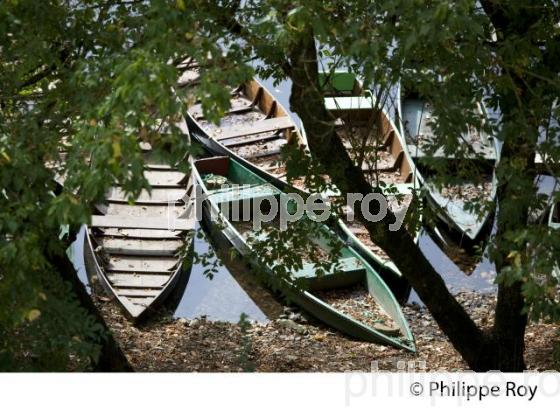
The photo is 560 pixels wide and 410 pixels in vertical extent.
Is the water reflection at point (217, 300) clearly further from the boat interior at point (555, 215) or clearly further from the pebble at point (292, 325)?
the boat interior at point (555, 215)

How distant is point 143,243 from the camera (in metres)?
10.7

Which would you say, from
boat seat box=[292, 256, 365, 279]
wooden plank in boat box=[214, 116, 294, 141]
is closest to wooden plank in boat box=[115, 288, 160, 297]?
boat seat box=[292, 256, 365, 279]

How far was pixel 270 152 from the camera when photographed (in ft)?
40.1

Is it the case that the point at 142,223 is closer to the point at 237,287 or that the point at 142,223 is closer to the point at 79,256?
the point at 79,256

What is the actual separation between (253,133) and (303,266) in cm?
337

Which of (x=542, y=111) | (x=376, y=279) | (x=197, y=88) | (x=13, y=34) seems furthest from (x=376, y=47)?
(x=376, y=279)

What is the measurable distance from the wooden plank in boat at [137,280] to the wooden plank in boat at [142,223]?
0.79 m

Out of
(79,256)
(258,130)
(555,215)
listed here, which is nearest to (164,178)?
(79,256)

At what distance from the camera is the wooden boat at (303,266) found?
8406 millimetres

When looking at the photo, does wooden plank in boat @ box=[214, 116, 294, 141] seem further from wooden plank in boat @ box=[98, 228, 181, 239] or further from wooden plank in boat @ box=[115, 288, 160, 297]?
wooden plank in boat @ box=[115, 288, 160, 297]

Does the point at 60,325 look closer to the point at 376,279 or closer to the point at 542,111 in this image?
the point at 542,111

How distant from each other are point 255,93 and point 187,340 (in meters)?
4.83

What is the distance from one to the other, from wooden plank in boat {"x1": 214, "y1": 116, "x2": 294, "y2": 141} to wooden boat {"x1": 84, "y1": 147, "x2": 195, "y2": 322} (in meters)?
1.01

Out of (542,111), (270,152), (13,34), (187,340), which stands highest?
(13,34)
